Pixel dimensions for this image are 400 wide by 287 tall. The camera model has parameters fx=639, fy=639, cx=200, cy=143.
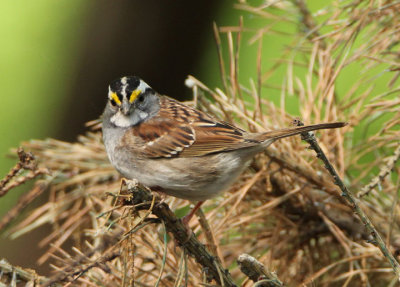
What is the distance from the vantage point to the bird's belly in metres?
1.75

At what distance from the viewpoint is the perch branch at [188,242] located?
4.15 ft

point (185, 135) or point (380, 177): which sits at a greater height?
point (380, 177)

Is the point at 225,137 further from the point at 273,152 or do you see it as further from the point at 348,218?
the point at 348,218

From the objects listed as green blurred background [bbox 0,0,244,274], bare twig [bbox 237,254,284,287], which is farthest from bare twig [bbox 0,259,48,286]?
green blurred background [bbox 0,0,244,274]

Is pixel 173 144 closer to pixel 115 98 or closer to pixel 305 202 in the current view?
pixel 115 98

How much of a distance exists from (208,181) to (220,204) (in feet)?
0.44

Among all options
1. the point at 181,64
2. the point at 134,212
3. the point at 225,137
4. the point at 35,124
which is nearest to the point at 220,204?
the point at 225,137

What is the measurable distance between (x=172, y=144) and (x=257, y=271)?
898mm

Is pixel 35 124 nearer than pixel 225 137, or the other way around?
pixel 225 137

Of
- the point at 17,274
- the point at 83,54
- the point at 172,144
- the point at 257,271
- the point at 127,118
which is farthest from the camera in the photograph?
the point at 83,54

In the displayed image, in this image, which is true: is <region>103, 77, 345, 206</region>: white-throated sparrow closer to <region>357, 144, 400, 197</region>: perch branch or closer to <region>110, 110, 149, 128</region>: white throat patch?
<region>110, 110, 149, 128</region>: white throat patch

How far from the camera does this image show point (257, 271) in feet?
3.67

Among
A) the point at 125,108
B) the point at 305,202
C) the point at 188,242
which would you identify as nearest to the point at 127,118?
the point at 125,108

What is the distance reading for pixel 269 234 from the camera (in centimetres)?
169
